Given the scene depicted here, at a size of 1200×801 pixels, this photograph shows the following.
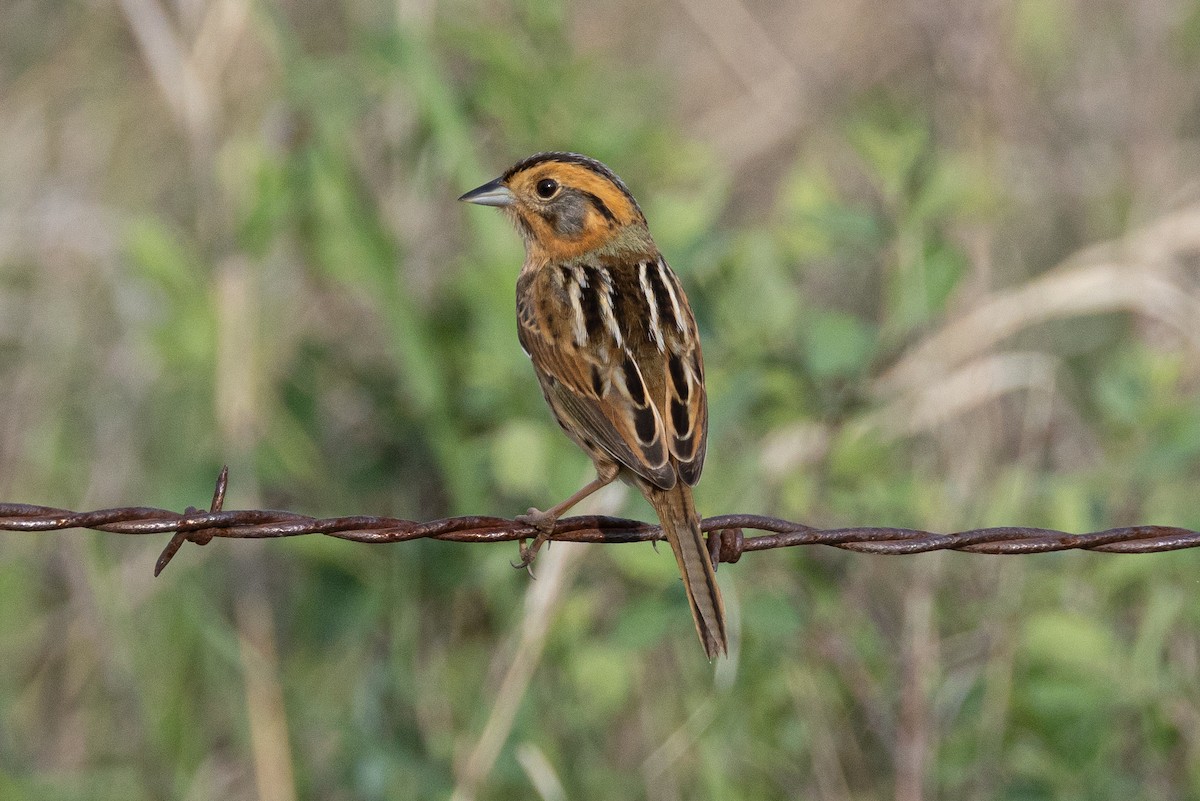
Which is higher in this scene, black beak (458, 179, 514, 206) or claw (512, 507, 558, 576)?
black beak (458, 179, 514, 206)

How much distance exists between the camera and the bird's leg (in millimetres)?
3473

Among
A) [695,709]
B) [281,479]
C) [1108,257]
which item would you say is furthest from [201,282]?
[1108,257]

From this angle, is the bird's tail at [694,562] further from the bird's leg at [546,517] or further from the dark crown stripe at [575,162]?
the dark crown stripe at [575,162]

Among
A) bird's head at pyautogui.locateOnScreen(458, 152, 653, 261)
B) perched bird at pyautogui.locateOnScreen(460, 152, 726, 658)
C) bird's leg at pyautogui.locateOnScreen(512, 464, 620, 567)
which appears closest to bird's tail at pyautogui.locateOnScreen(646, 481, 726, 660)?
perched bird at pyautogui.locateOnScreen(460, 152, 726, 658)

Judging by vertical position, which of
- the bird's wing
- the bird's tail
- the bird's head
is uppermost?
the bird's head

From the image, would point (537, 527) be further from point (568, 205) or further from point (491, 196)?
point (491, 196)

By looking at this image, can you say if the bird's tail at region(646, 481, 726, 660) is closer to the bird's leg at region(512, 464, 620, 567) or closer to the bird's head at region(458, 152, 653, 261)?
the bird's leg at region(512, 464, 620, 567)

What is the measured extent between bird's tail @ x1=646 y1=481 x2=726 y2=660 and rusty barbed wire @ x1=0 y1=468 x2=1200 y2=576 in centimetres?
9

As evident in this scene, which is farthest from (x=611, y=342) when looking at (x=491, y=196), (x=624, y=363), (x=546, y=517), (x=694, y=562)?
(x=491, y=196)

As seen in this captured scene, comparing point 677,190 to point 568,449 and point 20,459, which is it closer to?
point 568,449

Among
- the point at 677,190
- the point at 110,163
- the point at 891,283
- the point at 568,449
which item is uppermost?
the point at 110,163

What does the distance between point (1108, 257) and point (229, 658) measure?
11.1 ft

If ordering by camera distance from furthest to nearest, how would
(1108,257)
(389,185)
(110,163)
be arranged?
(110,163) → (389,185) → (1108,257)

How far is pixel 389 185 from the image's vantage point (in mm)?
6043
